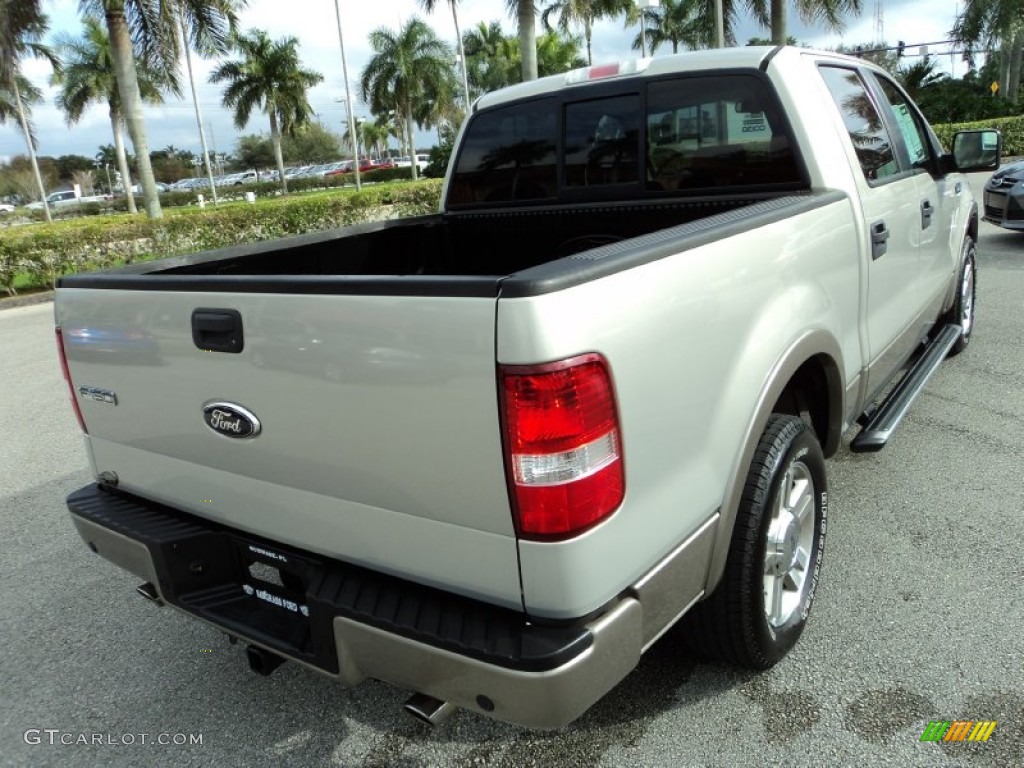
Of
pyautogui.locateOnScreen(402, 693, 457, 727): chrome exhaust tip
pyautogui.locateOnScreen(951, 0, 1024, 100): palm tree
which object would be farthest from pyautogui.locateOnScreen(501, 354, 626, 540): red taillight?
pyautogui.locateOnScreen(951, 0, 1024, 100): palm tree

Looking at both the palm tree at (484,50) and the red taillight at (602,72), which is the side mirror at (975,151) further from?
the palm tree at (484,50)

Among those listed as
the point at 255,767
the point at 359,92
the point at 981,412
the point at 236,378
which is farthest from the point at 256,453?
the point at 359,92

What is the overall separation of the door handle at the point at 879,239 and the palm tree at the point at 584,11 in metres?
18.5

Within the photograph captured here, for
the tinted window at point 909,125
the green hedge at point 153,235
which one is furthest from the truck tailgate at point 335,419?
the green hedge at point 153,235

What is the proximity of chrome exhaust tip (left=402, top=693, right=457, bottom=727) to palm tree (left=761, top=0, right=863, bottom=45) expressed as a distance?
2578 cm

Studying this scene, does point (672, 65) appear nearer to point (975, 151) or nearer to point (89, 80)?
point (975, 151)

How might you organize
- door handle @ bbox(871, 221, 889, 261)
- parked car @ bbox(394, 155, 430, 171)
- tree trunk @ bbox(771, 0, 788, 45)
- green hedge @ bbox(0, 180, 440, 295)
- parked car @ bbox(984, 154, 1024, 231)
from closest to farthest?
1. door handle @ bbox(871, 221, 889, 261)
2. parked car @ bbox(984, 154, 1024, 231)
3. green hedge @ bbox(0, 180, 440, 295)
4. tree trunk @ bbox(771, 0, 788, 45)
5. parked car @ bbox(394, 155, 430, 171)

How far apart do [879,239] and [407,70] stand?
145 feet

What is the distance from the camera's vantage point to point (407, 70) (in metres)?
43.5

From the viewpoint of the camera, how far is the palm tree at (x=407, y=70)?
43188mm

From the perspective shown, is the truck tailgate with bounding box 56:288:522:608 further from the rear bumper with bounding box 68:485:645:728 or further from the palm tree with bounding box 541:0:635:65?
the palm tree with bounding box 541:0:635:65

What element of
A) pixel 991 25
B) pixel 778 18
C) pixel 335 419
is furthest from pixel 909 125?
pixel 991 25

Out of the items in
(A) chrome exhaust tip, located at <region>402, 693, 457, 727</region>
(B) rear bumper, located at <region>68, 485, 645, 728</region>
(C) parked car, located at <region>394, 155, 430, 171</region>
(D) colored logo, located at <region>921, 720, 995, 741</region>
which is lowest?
(D) colored logo, located at <region>921, 720, 995, 741</region>

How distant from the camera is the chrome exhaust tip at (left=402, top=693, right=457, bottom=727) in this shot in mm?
1868
